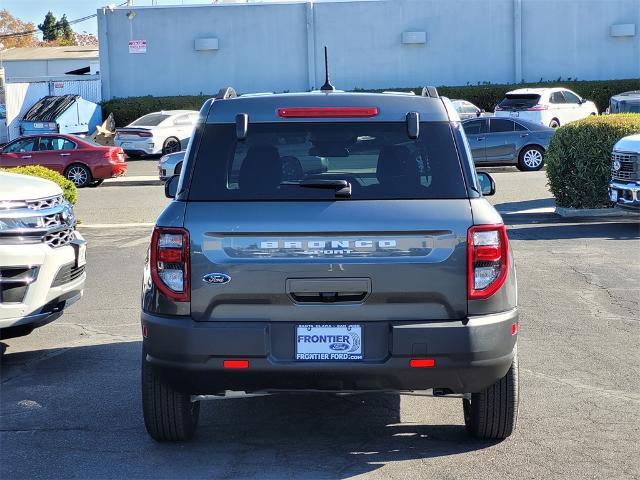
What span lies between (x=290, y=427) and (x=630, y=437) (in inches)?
78.5

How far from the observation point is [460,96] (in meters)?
42.1

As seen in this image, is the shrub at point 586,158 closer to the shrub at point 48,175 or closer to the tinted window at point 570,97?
the shrub at point 48,175

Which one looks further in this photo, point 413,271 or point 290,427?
point 290,427

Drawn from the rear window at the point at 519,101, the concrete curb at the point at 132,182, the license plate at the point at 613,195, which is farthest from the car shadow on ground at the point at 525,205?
the rear window at the point at 519,101

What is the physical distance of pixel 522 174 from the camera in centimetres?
2434

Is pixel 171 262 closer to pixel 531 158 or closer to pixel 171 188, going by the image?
pixel 171 188

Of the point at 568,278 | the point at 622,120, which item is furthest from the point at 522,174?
the point at 568,278

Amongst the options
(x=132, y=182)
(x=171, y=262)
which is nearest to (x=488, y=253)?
(x=171, y=262)

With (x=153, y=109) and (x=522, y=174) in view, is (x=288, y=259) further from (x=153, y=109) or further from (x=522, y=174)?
(x=153, y=109)

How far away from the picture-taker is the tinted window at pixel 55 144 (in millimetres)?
25078

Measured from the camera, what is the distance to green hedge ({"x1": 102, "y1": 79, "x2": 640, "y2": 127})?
138ft

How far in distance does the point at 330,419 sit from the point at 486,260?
1.77 m

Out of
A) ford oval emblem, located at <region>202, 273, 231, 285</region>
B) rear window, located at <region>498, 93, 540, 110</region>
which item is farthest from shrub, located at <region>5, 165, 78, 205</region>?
rear window, located at <region>498, 93, 540, 110</region>

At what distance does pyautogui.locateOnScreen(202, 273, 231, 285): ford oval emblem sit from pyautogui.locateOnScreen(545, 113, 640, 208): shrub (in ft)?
40.3
